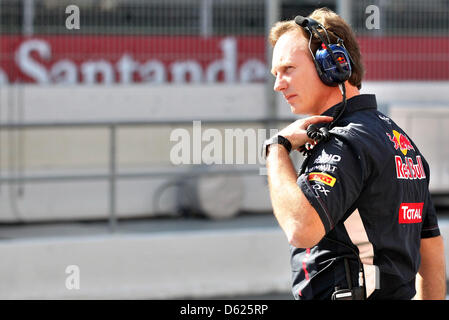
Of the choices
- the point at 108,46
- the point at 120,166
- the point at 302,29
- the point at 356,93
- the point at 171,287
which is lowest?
the point at 171,287

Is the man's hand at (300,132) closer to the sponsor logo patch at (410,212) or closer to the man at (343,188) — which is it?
the man at (343,188)

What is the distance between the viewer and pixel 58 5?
8.95m

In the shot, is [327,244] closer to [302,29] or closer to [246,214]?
[302,29]

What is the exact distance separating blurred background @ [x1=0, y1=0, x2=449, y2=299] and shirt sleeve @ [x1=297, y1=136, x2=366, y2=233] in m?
5.24

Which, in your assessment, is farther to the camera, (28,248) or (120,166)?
(120,166)

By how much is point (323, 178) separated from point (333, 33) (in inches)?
21.7

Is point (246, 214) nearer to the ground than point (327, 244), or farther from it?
nearer to the ground

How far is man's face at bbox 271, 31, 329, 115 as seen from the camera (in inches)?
96.3

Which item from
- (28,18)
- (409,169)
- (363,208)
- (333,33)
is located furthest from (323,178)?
(28,18)

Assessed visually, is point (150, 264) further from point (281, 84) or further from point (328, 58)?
point (328, 58)

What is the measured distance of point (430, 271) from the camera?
2.66 meters
